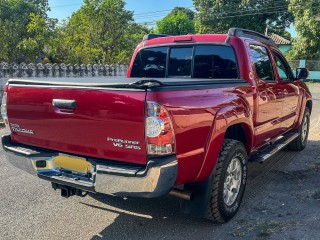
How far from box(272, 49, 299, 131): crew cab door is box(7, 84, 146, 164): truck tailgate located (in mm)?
3069

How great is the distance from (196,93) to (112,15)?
16.3m

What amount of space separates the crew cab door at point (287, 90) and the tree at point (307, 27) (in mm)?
22895

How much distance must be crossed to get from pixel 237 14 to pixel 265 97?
3310cm

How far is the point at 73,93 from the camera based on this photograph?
9.21 ft

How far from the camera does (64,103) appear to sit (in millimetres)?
2852

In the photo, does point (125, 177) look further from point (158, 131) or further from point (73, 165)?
point (73, 165)

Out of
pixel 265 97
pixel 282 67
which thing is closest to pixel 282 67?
pixel 282 67

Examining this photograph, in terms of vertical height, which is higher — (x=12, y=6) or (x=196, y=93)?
(x=12, y=6)

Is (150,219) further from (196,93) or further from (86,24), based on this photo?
(86,24)

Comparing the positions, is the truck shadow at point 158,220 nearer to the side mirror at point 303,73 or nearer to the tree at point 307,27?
the side mirror at point 303,73

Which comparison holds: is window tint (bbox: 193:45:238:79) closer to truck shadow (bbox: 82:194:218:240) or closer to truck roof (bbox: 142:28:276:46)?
truck roof (bbox: 142:28:276:46)

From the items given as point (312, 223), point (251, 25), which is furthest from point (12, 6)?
point (312, 223)

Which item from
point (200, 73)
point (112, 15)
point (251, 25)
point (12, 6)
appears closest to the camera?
point (200, 73)

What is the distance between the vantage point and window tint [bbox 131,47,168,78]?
183 inches
